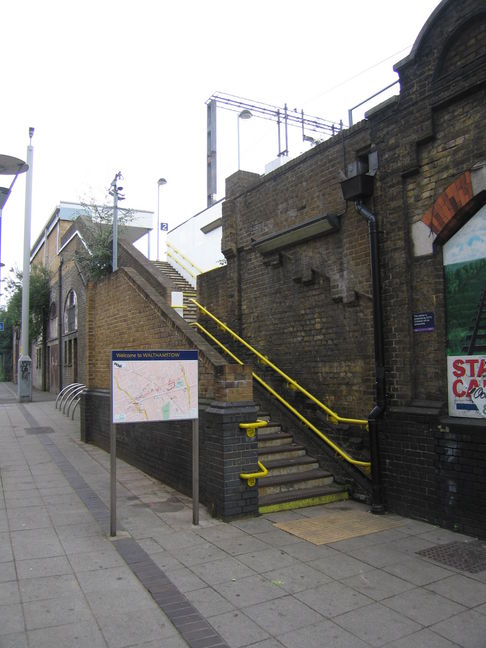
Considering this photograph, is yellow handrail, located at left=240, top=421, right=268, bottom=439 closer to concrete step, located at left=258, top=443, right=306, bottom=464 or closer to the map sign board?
the map sign board

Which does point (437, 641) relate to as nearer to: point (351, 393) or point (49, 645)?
point (49, 645)

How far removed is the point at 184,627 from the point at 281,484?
3371 mm

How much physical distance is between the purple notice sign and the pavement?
7.32 ft

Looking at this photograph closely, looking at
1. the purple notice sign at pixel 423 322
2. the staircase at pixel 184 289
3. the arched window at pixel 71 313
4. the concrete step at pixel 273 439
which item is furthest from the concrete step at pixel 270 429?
the arched window at pixel 71 313

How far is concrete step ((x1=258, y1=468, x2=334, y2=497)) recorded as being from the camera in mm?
6855

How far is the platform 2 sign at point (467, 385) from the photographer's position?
5.64 metres

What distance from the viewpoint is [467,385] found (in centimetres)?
578

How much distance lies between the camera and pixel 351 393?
741cm

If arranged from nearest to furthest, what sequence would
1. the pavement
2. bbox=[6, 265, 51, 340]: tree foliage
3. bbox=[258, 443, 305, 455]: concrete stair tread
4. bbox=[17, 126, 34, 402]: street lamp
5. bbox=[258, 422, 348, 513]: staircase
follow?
the pavement → bbox=[258, 422, 348, 513]: staircase → bbox=[258, 443, 305, 455]: concrete stair tread → bbox=[17, 126, 34, 402]: street lamp → bbox=[6, 265, 51, 340]: tree foliage

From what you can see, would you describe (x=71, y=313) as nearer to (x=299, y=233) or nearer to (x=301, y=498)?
(x=299, y=233)

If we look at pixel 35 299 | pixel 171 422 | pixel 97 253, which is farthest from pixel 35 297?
pixel 171 422

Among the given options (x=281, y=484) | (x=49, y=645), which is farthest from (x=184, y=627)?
(x=281, y=484)

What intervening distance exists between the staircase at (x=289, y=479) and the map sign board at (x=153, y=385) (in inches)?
64.3

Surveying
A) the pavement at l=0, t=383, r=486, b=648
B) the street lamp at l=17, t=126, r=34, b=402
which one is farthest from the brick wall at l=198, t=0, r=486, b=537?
the street lamp at l=17, t=126, r=34, b=402
